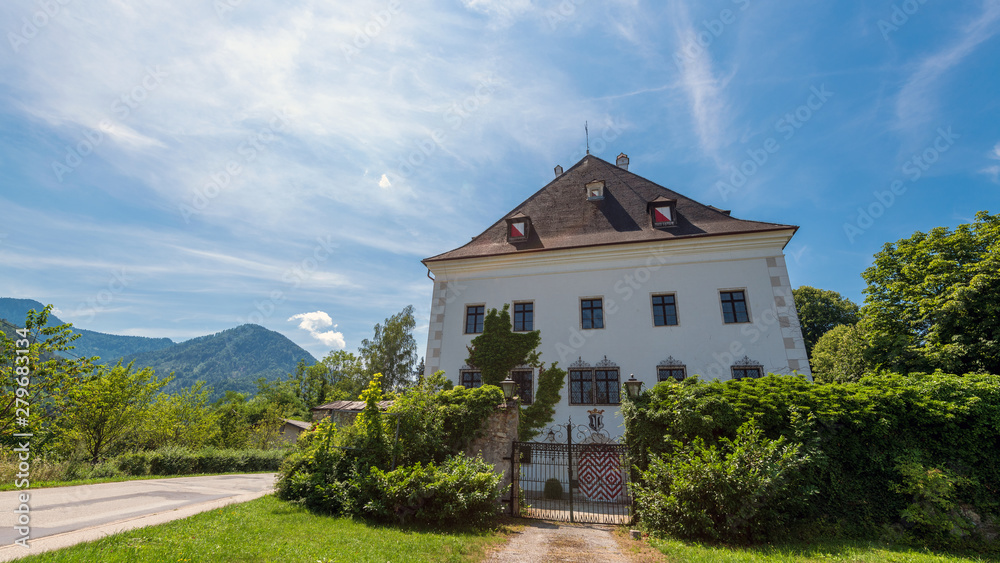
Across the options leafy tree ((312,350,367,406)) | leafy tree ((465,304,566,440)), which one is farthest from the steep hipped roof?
leafy tree ((312,350,367,406))

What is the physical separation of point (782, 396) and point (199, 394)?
98.4 ft

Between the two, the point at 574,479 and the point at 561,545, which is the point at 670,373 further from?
the point at 561,545

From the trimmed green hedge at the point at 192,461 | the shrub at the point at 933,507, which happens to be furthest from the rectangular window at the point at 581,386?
the trimmed green hedge at the point at 192,461

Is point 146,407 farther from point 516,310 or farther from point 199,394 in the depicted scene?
point 516,310

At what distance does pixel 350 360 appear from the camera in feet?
144

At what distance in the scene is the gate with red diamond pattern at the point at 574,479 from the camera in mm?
10586

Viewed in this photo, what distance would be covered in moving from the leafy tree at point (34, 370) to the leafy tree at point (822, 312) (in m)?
48.8

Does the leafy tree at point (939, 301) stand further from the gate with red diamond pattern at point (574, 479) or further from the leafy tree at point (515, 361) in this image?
the leafy tree at point (515, 361)

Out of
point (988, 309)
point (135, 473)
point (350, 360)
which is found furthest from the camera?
point (350, 360)

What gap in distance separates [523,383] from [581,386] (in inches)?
89.7

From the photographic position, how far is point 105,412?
16656mm

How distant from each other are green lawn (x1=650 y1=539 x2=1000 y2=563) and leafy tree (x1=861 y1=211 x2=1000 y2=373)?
417 inches

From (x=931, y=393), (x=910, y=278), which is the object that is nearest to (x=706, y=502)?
(x=931, y=393)

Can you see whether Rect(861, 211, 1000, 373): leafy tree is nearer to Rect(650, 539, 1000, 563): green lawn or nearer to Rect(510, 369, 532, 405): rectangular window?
Rect(650, 539, 1000, 563): green lawn
